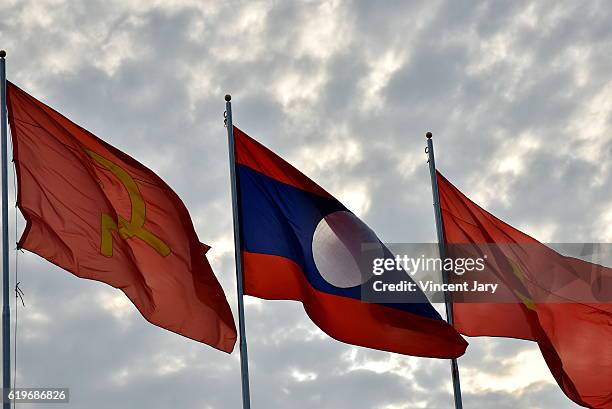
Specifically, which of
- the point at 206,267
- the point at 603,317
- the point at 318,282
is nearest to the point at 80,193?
the point at 206,267

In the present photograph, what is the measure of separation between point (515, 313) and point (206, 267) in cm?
796

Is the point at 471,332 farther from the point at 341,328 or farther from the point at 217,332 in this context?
the point at 217,332

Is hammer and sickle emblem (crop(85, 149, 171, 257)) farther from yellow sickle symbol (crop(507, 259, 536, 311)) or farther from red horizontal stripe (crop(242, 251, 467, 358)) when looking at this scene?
yellow sickle symbol (crop(507, 259, 536, 311))

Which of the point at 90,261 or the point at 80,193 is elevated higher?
the point at 80,193

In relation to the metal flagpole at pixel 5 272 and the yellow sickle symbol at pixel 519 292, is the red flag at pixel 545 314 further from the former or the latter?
the metal flagpole at pixel 5 272

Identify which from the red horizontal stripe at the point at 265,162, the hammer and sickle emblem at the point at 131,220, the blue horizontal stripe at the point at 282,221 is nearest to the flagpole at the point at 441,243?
the blue horizontal stripe at the point at 282,221

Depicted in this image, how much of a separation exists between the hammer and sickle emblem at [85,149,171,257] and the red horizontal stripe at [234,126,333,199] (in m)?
2.72

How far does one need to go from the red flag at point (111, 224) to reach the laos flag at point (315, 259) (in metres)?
1.44

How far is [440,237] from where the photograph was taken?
30.6 metres

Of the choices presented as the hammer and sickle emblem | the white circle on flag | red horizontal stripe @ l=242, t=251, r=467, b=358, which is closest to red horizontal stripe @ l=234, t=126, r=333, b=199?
the white circle on flag

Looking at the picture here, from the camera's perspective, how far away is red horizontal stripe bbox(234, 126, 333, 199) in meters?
28.8

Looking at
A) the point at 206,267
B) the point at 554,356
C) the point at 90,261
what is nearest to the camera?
the point at 90,261

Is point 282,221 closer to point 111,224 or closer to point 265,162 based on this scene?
point 265,162

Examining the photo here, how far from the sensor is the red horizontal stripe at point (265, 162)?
2881 centimetres
